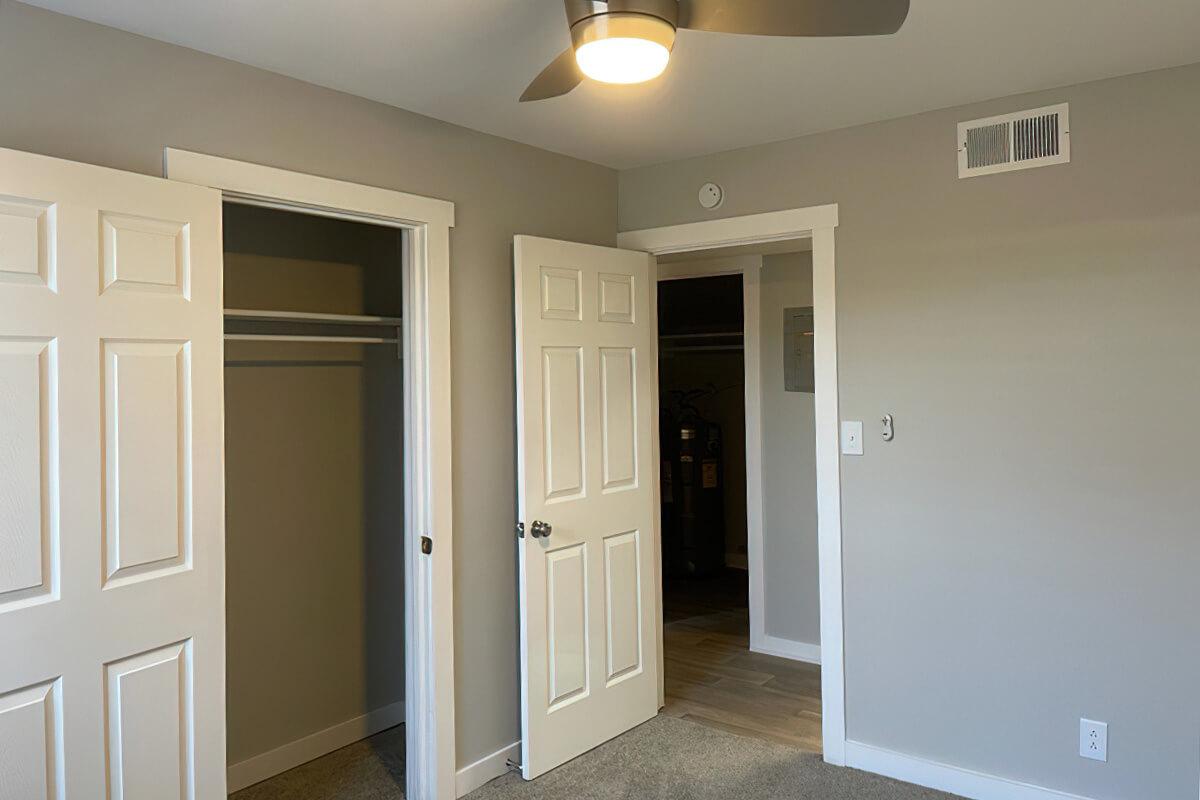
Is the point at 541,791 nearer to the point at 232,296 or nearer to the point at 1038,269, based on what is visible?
the point at 232,296

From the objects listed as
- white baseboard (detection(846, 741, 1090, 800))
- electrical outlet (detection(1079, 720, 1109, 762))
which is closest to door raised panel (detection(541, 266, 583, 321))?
white baseboard (detection(846, 741, 1090, 800))

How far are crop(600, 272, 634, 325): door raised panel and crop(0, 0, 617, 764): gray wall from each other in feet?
0.82

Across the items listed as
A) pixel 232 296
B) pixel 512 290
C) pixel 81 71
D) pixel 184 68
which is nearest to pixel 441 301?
pixel 512 290

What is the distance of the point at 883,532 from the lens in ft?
10.3

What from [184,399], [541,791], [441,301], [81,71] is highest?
[81,71]

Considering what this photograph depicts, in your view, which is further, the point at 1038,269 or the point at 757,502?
the point at 757,502

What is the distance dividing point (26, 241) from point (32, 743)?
113 centimetres

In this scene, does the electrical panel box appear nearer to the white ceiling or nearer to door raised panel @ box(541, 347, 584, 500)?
the white ceiling

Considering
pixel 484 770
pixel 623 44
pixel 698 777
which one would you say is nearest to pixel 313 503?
pixel 484 770

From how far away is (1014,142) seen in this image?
9.44 feet

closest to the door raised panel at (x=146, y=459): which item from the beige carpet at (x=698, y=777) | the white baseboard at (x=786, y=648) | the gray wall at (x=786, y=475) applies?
the beige carpet at (x=698, y=777)

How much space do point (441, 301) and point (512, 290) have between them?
1.25ft

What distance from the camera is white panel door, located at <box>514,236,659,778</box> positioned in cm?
321

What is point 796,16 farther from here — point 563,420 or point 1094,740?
point 1094,740
